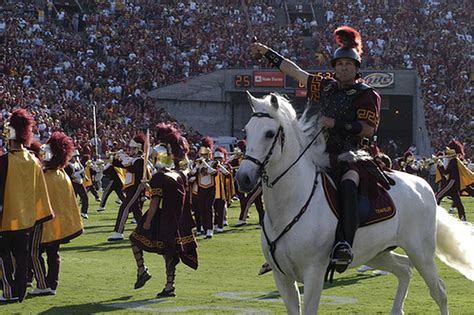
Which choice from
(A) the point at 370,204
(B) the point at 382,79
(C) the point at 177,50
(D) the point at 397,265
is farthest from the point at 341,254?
(C) the point at 177,50

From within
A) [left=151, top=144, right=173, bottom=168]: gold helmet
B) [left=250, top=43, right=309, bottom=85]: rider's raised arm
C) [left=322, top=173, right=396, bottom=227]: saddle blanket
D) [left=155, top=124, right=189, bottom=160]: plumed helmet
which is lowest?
[left=322, top=173, right=396, bottom=227]: saddle blanket

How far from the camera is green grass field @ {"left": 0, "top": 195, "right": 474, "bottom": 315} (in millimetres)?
10023

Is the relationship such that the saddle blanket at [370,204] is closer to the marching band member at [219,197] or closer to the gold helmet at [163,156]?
the gold helmet at [163,156]

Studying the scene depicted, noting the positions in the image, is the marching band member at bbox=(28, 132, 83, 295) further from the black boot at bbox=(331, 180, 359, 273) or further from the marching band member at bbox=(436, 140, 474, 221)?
the marching band member at bbox=(436, 140, 474, 221)

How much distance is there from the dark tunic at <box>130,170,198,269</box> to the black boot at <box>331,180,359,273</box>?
3.75m

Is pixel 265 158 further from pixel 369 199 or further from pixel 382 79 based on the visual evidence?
pixel 382 79

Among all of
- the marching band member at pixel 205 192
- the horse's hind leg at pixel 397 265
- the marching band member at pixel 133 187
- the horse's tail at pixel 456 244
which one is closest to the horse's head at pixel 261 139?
the horse's hind leg at pixel 397 265

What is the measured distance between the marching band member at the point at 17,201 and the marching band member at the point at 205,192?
8441 mm

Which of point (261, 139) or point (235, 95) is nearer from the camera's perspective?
point (261, 139)

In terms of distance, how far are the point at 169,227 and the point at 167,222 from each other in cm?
7

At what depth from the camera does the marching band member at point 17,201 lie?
10375 millimetres

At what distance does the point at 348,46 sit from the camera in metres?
8.45

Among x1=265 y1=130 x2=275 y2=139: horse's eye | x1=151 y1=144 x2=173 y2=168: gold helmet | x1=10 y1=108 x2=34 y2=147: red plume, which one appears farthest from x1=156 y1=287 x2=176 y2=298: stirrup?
x1=265 y1=130 x2=275 y2=139: horse's eye

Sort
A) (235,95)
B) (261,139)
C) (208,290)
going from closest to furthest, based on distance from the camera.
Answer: (261,139) < (208,290) < (235,95)
